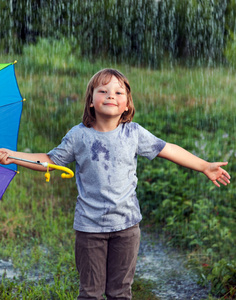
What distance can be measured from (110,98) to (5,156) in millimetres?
549

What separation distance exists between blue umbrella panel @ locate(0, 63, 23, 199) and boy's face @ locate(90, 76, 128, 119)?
451 millimetres

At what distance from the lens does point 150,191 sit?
5.02 meters

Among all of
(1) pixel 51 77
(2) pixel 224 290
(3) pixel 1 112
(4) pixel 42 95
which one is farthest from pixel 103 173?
(1) pixel 51 77

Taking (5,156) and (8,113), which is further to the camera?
(8,113)

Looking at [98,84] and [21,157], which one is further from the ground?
[98,84]

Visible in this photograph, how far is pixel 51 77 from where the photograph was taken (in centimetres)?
884

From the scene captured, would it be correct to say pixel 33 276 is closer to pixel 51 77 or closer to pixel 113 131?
pixel 113 131

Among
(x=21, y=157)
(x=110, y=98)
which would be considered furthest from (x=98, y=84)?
(x=21, y=157)

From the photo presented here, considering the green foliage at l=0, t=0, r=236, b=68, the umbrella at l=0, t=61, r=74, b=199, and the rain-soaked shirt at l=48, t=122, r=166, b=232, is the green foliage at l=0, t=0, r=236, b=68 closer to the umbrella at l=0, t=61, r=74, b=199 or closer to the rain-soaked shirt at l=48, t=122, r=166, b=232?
the umbrella at l=0, t=61, r=74, b=199

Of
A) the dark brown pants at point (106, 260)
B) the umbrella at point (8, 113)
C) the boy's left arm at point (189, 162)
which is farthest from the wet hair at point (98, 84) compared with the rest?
the dark brown pants at point (106, 260)

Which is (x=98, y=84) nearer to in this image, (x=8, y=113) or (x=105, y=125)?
(x=105, y=125)

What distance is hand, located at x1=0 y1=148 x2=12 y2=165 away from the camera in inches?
81.7

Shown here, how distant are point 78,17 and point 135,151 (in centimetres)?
816

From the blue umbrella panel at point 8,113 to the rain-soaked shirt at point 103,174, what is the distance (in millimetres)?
253
